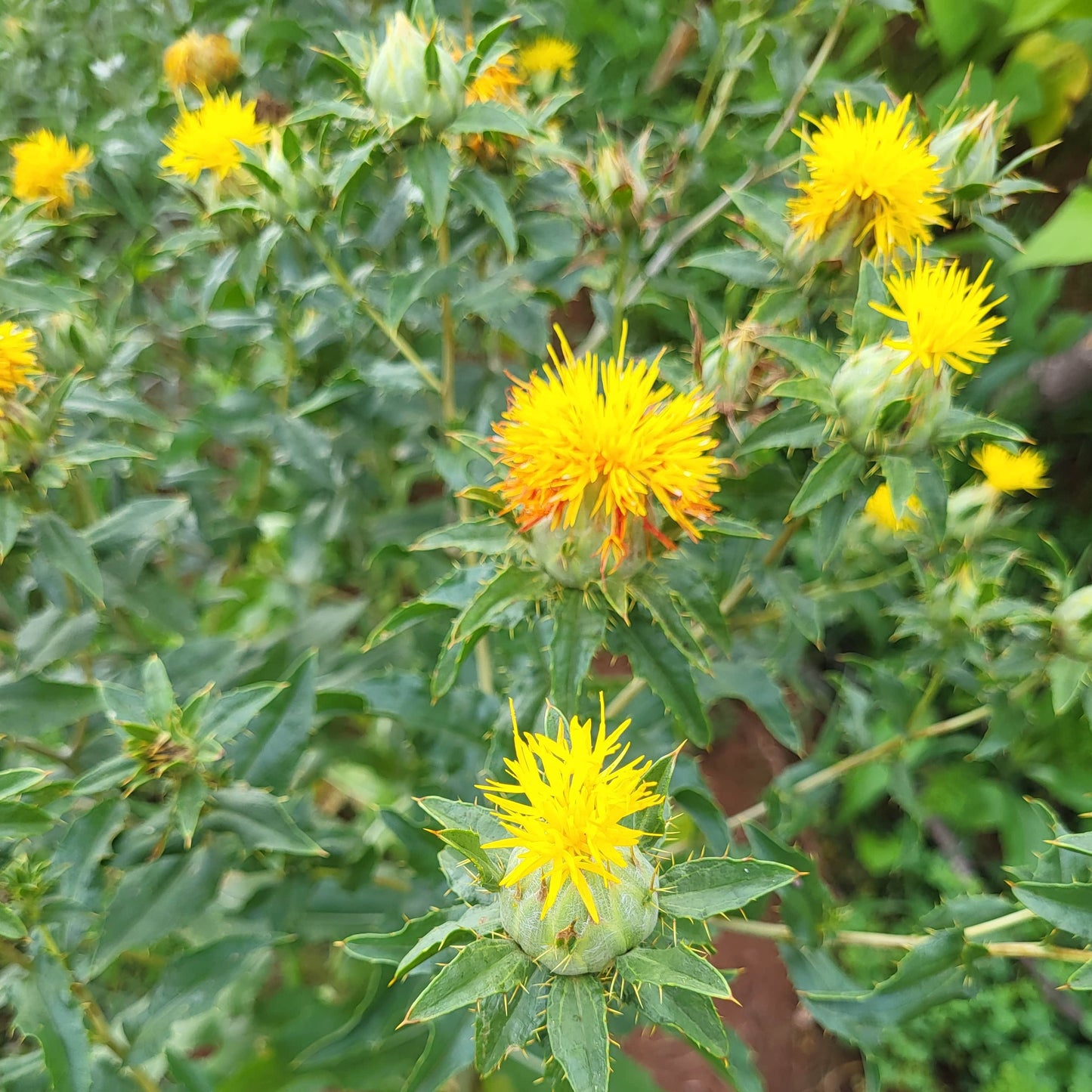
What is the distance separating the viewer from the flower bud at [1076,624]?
115 centimetres

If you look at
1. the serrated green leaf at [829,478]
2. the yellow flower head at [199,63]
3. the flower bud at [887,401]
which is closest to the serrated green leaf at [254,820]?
the serrated green leaf at [829,478]

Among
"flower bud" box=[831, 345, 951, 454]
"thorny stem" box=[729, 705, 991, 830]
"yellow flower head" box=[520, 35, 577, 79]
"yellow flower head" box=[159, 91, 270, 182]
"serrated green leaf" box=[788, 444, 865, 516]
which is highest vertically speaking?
"yellow flower head" box=[520, 35, 577, 79]

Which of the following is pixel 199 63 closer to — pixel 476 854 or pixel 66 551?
pixel 66 551

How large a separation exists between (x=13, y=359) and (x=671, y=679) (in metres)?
1.04

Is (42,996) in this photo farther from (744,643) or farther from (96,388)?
(744,643)

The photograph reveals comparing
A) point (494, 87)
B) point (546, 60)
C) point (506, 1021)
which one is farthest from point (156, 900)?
point (546, 60)

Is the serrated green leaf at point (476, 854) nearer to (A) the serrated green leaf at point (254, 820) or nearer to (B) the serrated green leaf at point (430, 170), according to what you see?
A: (A) the serrated green leaf at point (254, 820)

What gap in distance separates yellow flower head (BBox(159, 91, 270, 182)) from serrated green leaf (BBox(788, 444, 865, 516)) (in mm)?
1073

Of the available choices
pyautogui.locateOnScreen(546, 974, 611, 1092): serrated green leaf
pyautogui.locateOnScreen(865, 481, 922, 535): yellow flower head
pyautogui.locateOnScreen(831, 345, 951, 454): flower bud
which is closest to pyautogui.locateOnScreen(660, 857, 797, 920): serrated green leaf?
pyautogui.locateOnScreen(546, 974, 611, 1092): serrated green leaf

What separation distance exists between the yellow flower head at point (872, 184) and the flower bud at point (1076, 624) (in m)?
0.59

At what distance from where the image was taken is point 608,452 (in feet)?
2.84

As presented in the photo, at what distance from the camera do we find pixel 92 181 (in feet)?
5.55

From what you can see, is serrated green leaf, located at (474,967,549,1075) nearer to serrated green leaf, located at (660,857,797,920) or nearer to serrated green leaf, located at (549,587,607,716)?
serrated green leaf, located at (660,857,797,920)

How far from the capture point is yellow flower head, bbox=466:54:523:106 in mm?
1171
